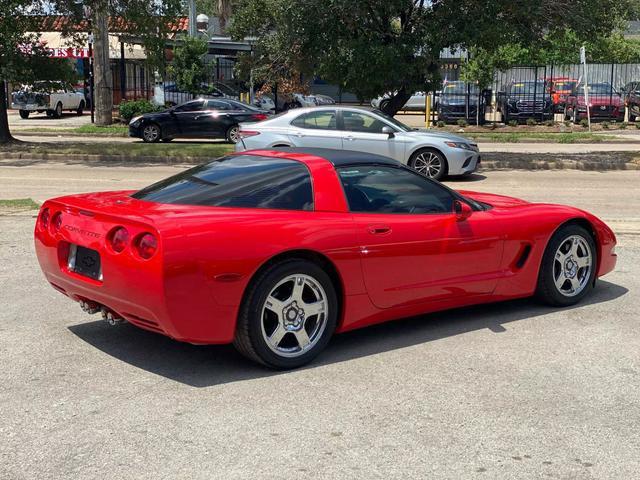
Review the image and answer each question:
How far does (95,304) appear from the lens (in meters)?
5.23

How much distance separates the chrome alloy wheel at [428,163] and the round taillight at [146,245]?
11.5m

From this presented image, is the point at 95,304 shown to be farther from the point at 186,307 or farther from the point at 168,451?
the point at 168,451

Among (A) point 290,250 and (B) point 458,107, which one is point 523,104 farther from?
(A) point 290,250

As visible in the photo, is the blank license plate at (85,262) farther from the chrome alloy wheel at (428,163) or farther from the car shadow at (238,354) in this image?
the chrome alloy wheel at (428,163)

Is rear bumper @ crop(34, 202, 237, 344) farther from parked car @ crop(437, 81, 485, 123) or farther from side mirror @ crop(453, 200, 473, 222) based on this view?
parked car @ crop(437, 81, 485, 123)

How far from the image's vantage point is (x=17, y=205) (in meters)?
11.3

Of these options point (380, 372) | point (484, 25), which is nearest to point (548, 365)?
point (380, 372)

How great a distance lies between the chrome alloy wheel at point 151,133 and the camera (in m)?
26.3

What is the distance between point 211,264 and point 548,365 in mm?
2245

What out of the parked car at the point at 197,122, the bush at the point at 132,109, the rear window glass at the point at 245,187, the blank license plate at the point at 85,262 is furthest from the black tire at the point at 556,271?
the bush at the point at 132,109

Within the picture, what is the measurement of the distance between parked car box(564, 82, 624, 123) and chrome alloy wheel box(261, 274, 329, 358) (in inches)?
1291

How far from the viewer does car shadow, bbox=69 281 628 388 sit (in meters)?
5.12

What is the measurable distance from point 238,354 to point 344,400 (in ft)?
3.51

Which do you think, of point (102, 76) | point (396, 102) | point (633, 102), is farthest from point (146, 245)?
point (633, 102)
